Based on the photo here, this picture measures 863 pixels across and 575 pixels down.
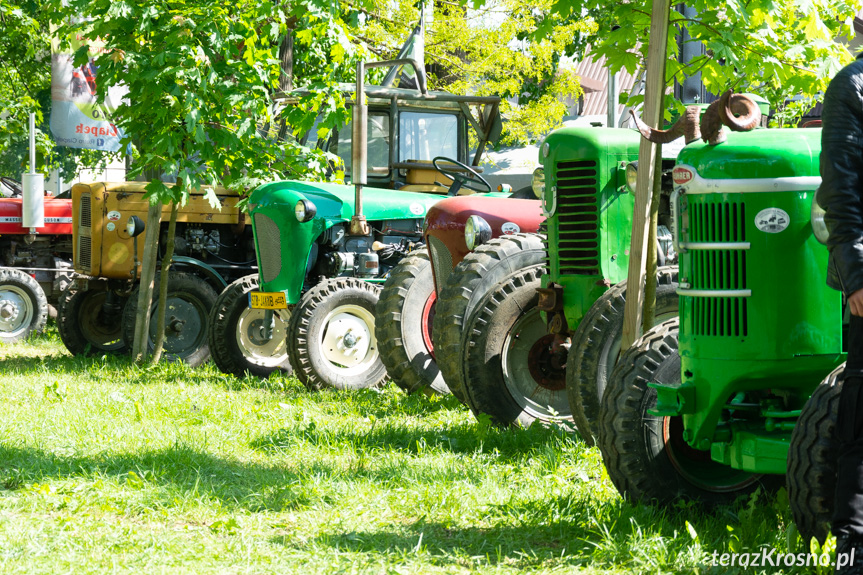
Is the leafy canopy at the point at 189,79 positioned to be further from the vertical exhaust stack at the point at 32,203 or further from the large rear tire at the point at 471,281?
the vertical exhaust stack at the point at 32,203

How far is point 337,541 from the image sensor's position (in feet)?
12.4

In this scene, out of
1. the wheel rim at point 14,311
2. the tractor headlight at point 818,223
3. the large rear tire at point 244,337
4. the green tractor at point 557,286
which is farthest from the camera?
the wheel rim at point 14,311

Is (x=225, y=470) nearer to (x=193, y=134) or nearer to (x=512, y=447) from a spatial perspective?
→ (x=512, y=447)

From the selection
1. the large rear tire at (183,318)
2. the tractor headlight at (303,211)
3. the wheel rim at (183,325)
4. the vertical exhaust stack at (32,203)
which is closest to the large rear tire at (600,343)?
the tractor headlight at (303,211)

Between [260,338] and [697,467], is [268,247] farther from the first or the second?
[697,467]

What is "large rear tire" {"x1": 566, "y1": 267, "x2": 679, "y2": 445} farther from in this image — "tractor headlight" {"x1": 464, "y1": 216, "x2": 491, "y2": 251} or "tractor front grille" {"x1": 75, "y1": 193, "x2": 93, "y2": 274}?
"tractor front grille" {"x1": 75, "y1": 193, "x2": 93, "y2": 274}

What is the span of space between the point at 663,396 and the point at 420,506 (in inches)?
47.2

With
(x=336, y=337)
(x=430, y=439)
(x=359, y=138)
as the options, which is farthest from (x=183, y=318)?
(x=430, y=439)

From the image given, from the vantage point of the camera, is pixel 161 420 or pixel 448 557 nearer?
pixel 448 557

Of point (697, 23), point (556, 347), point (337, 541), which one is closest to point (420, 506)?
point (337, 541)

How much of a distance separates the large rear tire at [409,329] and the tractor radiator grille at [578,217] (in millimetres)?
2101

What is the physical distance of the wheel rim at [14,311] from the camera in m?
12.0

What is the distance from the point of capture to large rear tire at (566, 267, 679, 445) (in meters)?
4.77

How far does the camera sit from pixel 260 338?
905cm
